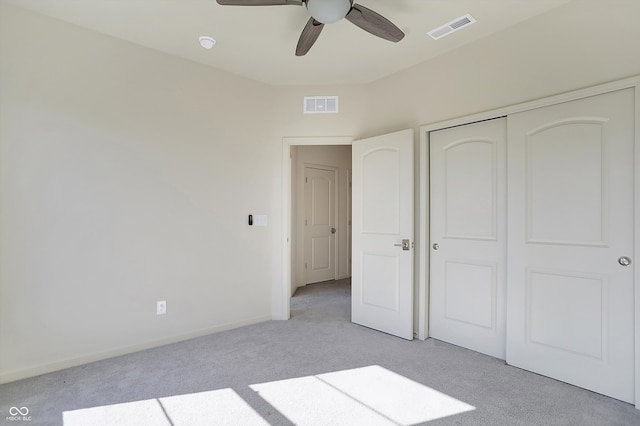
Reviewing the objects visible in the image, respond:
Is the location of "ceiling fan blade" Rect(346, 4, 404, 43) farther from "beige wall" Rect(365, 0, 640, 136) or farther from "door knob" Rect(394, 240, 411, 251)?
"door knob" Rect(394, 240, 411, 251)

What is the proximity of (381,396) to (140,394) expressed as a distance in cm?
159

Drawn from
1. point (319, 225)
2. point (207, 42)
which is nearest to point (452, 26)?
point (207, 42)

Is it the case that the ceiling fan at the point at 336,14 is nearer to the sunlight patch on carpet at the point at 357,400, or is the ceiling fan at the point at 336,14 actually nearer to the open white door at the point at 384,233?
the open white door at the point at 384,233

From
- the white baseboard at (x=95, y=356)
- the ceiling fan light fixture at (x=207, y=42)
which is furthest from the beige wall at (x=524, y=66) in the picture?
the white baseboard at (x=95, y=356)

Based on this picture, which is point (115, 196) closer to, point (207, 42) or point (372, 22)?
point (207, 42)

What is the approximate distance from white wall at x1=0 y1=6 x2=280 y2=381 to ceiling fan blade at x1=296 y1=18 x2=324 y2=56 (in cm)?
138

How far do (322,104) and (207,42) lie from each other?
1391mm

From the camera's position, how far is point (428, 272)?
10.7ft

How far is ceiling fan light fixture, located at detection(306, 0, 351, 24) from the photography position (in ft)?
6.33

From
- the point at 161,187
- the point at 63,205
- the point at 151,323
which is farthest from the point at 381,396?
the point at 63,205

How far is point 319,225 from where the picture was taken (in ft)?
19.2

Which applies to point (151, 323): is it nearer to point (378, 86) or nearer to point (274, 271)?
point (274, 271)

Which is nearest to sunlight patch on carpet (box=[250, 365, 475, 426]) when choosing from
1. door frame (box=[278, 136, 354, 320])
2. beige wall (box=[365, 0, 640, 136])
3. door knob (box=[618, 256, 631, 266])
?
door knob (box=[618, 256, 631, 266])

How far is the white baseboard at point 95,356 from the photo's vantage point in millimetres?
2391
